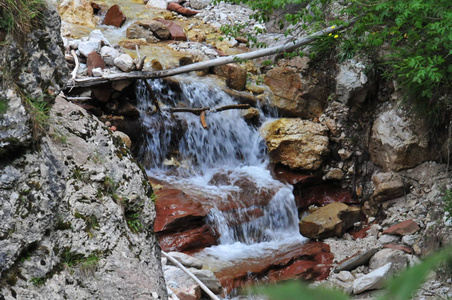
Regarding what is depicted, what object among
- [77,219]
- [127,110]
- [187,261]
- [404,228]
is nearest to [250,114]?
[127,110]

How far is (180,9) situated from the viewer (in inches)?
464

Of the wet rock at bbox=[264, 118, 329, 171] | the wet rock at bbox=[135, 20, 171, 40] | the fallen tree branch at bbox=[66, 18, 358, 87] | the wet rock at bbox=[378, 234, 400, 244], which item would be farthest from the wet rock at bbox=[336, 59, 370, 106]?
the wet rock at bbox=[135, 20, 171, 40]

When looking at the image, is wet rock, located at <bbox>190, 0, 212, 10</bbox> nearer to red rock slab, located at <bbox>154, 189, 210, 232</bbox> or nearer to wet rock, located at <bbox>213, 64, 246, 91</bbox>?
wet rock, located at <bbox>213, 64, 246, 91</bbox>

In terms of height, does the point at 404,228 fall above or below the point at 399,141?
below

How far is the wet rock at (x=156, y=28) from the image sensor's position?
10109mm

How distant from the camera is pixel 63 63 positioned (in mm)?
2514

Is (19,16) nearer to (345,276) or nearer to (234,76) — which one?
(345,276)

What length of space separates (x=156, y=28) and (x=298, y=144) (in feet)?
14.2

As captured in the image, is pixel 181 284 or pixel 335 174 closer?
pixel 181 284

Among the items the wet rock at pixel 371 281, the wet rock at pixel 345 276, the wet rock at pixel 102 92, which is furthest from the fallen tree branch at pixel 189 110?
the wet rock at pixel 371 281

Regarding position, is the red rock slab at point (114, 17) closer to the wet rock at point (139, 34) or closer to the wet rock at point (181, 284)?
the wet rock at point (139, 34)

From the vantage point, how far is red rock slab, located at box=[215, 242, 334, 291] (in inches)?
217

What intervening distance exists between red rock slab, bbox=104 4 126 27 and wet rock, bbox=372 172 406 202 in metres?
6.47

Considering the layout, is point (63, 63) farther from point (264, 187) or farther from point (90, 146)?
point (264, 187)
